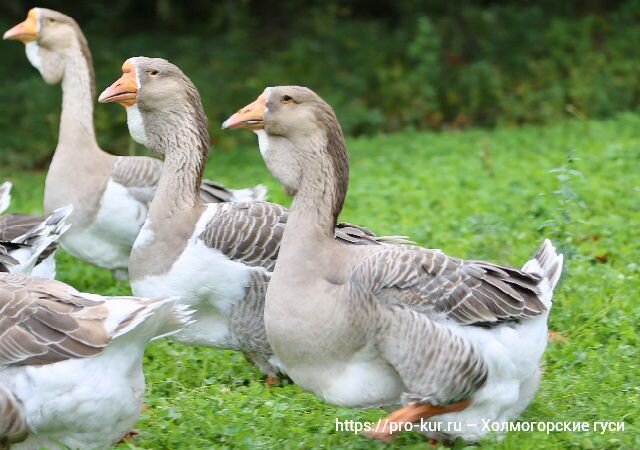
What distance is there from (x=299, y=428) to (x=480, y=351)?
100cm

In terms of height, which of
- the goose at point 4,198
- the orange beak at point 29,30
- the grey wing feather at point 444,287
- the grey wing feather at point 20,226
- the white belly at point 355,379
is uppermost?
the orange beak at point 29,30

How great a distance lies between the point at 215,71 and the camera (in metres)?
13.6

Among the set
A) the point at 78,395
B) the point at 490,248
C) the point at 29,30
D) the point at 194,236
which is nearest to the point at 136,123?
the point at 194,236

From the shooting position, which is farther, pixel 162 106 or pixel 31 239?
pixel 31 239

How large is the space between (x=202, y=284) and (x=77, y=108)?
285 centimetres

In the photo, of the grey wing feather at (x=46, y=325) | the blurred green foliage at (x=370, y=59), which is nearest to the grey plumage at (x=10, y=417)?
the grey wing feather at (x=46, y=325)

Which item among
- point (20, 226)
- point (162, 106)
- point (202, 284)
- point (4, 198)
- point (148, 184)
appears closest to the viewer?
point (202, 284)

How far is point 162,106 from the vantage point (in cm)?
593

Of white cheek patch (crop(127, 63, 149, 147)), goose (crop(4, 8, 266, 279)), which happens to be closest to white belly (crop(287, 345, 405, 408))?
white cheek patch (crop(127, 63, 149, 147))

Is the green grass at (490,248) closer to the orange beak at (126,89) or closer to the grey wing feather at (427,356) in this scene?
the grey wing feather at (427,356)

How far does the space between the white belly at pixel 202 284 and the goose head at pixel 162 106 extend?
0.57 meters

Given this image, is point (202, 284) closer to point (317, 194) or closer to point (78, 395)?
point (317, 194)

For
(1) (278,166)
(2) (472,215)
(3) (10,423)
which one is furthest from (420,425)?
(2) (472,215)

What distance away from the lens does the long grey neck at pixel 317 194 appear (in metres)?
4.67
